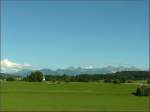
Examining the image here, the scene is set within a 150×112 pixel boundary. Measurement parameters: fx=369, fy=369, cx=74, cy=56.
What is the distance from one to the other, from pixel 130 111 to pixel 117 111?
1133mm

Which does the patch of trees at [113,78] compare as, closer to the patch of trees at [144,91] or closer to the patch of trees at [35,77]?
the patch of trees at [35,77]

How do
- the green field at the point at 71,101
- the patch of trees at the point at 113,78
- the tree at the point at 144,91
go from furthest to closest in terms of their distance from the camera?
the patch of trees at the point at 113,78 → the tree at the point at 144,91 → the green field at the point at 71,101

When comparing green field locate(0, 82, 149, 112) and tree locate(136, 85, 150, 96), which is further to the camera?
tree locate(136, 85, 150, 96)

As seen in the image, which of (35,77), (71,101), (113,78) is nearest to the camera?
(71,101)

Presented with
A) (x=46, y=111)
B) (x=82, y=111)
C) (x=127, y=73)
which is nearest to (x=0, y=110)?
(x=46, y=111)

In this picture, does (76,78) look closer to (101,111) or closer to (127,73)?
(127,73)

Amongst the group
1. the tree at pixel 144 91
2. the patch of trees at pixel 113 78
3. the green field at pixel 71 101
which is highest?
the patch of trees at pixel 113 78

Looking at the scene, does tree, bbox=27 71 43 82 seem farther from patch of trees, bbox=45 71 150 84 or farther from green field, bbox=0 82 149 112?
green field, bbox=0 82 149 112

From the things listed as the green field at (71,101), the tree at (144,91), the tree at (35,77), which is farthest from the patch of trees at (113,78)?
the green field at (71,101)

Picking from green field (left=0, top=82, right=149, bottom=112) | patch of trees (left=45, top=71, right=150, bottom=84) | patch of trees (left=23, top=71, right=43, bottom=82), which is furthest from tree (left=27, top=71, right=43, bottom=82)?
green field (left=0, top=82, right=149, bottom=112)

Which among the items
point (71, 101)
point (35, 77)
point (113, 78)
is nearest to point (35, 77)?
point (35, 77)

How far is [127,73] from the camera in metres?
172

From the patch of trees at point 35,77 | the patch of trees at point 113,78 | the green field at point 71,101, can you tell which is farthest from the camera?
the patch of trees at point 35,77

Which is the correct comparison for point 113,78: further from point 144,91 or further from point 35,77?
point 144,91
